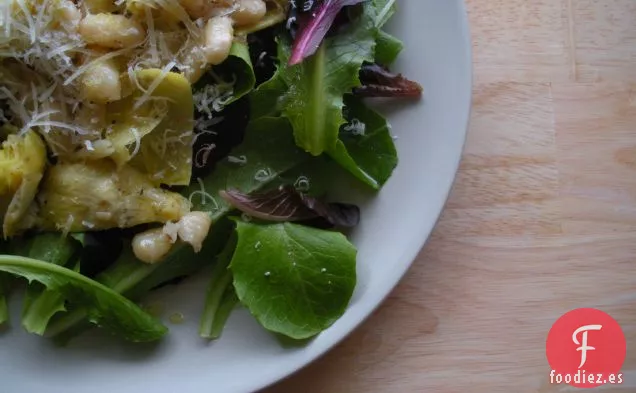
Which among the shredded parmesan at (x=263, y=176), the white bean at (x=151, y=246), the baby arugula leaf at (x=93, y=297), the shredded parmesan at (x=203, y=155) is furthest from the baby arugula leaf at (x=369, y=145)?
the baby arugula leaf at (x=93, y=297)

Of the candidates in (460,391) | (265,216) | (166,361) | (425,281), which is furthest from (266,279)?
(460,391)

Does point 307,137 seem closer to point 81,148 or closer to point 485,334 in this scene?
point 81,148

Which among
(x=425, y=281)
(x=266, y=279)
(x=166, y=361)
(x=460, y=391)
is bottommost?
(x=460, y=391)

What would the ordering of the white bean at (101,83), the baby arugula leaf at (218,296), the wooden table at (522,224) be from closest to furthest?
1. the white bean at (101,83)
2. the baby arugula leaf at (218,296)
3. the wooden table at (522,224)

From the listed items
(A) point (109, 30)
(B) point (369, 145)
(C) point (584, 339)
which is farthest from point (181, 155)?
(C) point (584, 339)

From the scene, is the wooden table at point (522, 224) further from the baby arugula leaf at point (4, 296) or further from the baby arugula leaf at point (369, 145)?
the baby arugula leaf at point (4, 296)

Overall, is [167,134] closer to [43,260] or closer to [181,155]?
[181,155]

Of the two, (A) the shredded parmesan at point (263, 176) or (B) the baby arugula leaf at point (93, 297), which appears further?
(A) the shredded parmesan at point (263, 176)
